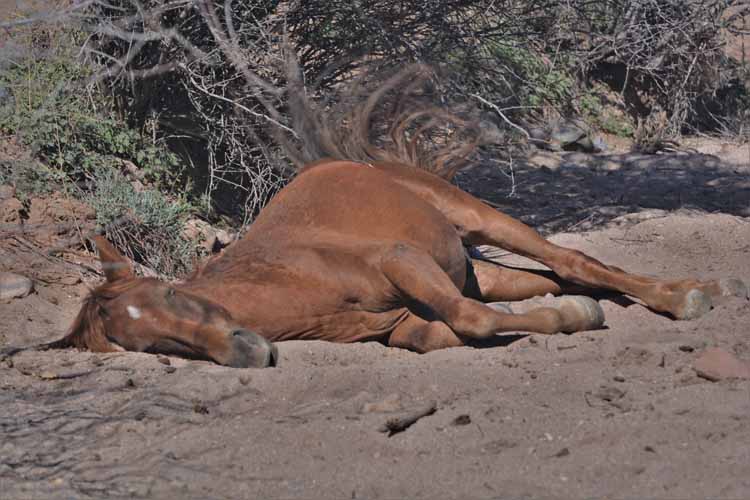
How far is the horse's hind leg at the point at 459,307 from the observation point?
4.38 metres

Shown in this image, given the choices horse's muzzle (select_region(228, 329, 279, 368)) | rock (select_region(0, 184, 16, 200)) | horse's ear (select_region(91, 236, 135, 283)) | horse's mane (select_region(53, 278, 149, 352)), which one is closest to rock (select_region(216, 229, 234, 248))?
rock (select_region(0, 184, 16, 200))

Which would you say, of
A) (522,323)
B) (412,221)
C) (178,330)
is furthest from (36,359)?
(522,323)

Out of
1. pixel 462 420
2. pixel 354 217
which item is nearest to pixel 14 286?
pixel 354 217

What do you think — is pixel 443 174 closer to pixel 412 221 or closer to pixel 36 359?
pixel 412 221

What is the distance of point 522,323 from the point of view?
4.49 metres

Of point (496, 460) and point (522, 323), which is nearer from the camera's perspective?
point (496, 460)

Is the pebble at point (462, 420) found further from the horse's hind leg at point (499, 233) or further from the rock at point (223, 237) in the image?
the rock at point (223, 237)

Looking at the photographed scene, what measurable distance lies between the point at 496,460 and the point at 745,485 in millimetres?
712

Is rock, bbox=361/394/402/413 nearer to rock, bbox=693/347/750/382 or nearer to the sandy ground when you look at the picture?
the sandy ground

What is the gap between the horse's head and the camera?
4.11 meters

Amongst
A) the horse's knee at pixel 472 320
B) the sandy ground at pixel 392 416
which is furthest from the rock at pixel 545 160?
the horse's knee at pixel 472 320

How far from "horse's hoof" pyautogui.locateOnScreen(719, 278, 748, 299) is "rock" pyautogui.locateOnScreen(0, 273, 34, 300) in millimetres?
3493

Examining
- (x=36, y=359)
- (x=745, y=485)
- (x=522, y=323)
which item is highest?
(x=745, y=485)

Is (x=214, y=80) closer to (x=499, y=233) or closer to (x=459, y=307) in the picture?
(x=499, y=233)
